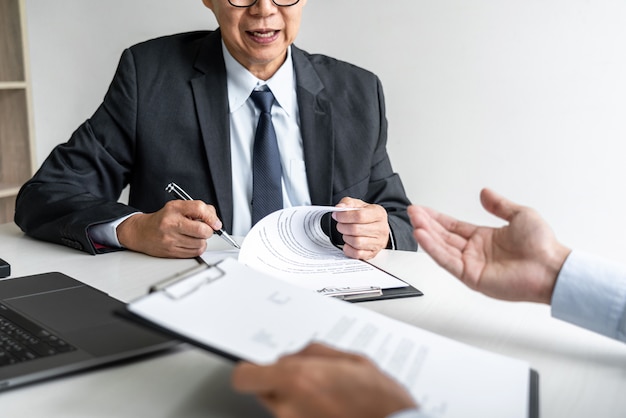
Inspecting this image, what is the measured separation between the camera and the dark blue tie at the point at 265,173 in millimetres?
1771

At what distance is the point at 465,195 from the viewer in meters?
2.49

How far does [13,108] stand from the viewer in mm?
3115

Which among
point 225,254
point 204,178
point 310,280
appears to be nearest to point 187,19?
point 204,178

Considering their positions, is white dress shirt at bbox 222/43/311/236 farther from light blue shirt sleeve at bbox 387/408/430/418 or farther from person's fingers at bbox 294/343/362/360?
light blue shirt sleeve at bbox 387/408/430/418

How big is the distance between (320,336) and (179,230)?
0.65 m

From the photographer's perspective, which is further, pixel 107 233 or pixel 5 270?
pixel 107 233

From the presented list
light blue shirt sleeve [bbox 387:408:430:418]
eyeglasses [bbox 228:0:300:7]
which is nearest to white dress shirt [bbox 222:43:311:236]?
eyeglasses [bbox 228:0:300:7]

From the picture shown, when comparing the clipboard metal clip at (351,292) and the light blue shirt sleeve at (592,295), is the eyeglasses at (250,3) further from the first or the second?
the light blue shirt sleeve at (592,295)

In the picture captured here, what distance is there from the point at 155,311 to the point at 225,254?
68cm

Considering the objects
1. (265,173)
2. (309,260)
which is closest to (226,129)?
(265,173)

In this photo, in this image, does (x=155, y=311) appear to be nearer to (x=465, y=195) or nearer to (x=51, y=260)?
(x=51, y=260)

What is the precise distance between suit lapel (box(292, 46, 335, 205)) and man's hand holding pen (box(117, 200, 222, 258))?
467 millimetres

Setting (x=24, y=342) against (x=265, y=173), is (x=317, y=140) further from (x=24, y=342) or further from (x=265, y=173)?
(x=24, y=342)

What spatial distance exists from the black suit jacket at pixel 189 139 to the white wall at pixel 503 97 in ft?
2.03
